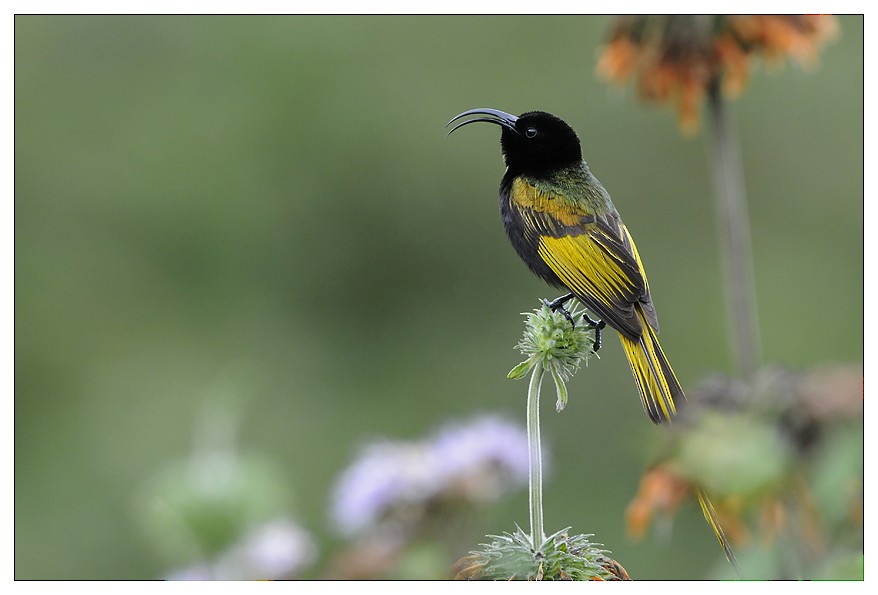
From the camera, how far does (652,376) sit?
1.92 meters

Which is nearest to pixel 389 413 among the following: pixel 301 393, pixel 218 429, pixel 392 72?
pixel 301 393

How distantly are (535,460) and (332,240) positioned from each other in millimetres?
4428

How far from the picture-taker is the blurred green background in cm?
399

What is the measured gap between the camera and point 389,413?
199 inches

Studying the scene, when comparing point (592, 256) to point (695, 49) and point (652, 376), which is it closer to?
point (652, 376)

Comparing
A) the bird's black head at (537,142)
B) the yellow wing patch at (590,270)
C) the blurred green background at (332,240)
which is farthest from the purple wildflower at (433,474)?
the blurred green background at (332,240)

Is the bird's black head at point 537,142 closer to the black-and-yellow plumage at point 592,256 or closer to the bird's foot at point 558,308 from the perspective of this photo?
the black-and-yellow plumage at point 592,256

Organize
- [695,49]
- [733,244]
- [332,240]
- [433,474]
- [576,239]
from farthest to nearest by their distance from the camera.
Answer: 1. [332,240]
2. [695,49]
3. [576,239]
4. [733,244]
5. [433,474]

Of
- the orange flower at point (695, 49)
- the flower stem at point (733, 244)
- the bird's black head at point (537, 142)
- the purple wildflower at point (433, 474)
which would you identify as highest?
the orange flower at point (695, 49)

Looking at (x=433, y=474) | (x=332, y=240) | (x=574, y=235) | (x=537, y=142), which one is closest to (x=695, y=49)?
(x=537, y=142)

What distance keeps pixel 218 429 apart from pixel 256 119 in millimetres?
4742

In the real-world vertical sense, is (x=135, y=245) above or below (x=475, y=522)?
above

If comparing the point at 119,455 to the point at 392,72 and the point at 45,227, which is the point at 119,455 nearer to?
the point at 45,227

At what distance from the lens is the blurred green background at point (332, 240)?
3.99m
